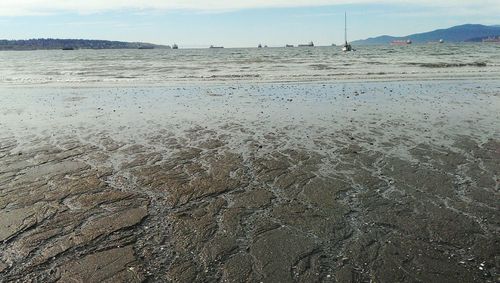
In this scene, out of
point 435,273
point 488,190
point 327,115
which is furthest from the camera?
point 327,115

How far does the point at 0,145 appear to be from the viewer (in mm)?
13594

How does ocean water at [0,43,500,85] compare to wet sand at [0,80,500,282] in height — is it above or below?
above

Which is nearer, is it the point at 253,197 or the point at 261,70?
the point at 253,197

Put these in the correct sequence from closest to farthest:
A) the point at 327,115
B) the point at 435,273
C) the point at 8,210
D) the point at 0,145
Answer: the point at 435,273
the point at 8,210
the point at 0,145
the point at 327,115

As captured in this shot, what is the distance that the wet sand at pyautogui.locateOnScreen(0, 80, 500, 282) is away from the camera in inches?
241

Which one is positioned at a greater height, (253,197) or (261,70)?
(261,70)

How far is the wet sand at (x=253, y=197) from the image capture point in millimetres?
6121

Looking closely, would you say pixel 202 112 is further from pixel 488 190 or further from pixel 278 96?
pixel 488 190

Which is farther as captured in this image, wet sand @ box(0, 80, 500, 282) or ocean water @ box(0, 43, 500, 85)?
ocean water @ box(0, 43, 500, 85)

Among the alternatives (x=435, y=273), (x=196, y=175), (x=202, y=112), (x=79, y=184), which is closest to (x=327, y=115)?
(x=202, y=112)

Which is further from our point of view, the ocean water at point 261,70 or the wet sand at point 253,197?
the ocean water at point 261,70

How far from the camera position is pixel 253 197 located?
8.84 m

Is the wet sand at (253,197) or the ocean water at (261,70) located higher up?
the ocean water at (261,70)

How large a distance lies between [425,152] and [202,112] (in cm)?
1043
